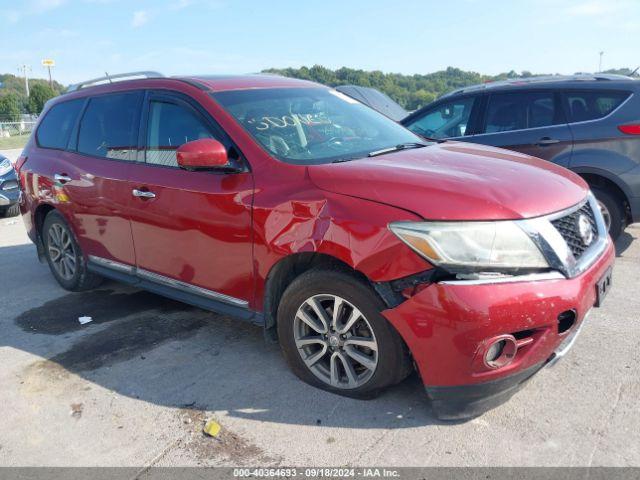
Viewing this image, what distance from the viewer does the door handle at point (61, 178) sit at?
4.78 metres

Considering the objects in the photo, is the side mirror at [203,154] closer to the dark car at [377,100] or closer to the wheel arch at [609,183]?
the wheel arch at [609,183]

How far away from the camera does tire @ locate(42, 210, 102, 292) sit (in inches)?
199

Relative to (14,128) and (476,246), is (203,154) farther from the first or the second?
(14,128)

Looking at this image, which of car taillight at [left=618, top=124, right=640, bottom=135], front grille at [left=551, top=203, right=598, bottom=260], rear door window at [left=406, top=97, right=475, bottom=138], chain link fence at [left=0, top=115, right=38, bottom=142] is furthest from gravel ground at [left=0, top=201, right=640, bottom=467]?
chain link fence at [left=0, top=115, right=38, bottom=142]

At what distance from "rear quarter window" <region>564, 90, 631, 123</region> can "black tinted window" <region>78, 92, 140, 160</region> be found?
413 cm

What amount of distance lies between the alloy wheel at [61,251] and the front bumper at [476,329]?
3540 mm

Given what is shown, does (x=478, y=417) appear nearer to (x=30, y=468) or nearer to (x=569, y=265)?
(x=569, y=265)

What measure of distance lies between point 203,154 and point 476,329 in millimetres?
1835

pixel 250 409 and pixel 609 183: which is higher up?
pixel 609 183

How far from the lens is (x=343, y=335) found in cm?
304

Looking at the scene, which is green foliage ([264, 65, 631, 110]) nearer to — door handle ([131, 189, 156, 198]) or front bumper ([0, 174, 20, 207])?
front bumper ([0, 174, 20, 207])

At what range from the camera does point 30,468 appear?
2713mm

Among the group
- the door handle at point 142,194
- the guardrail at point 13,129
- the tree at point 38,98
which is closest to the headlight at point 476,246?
the door handle at point 142,194

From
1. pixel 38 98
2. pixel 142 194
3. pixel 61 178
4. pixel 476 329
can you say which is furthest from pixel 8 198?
pixel 38 98
